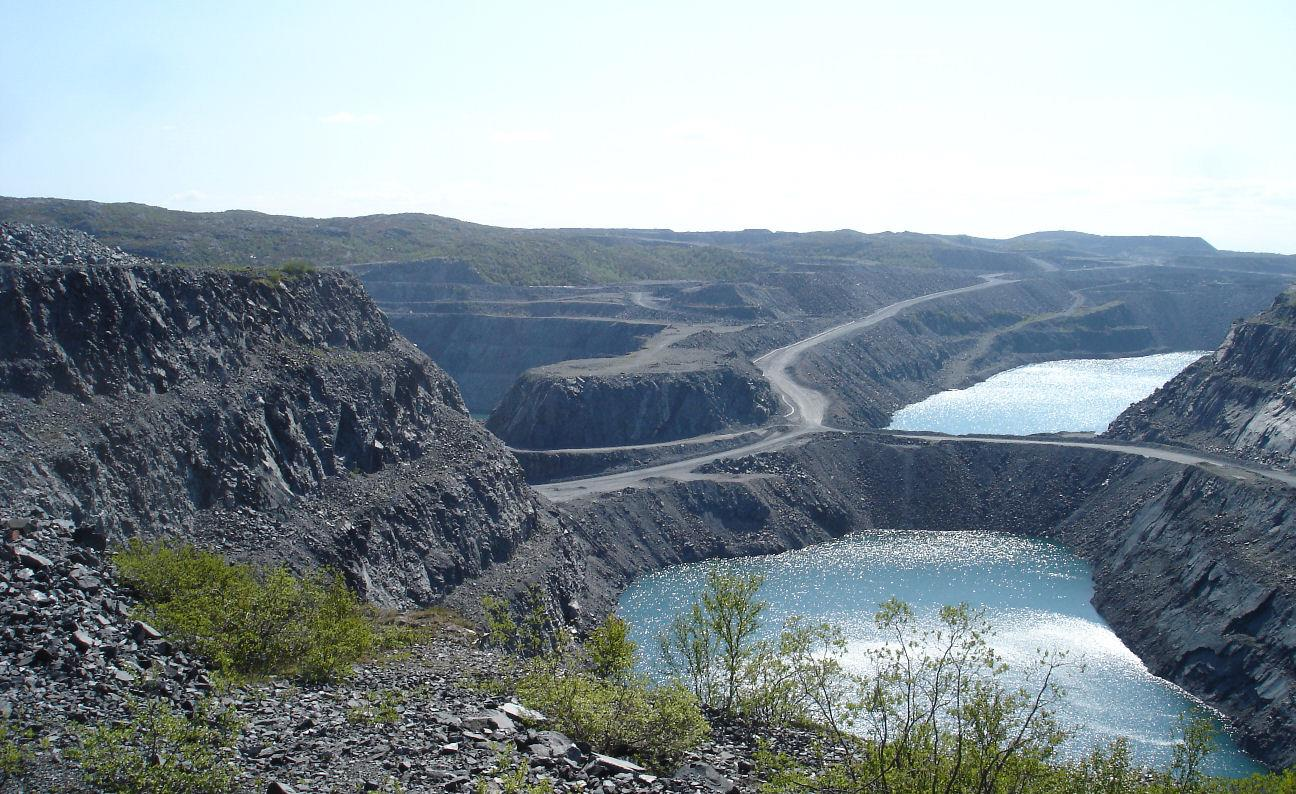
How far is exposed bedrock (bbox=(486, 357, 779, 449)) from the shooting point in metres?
103

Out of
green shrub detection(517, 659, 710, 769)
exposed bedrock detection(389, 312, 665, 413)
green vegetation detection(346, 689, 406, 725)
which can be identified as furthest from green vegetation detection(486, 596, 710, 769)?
exposed bedrock detection(389, 312, 665, 413)

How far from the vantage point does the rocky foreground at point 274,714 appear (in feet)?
64.4

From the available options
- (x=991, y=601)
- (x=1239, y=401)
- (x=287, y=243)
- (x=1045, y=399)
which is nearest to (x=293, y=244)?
(x=287, y=243)

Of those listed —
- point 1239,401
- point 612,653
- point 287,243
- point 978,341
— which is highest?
point 287,243

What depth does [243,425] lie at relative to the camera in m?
53.3

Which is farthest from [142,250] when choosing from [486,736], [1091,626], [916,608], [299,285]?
[486,736]

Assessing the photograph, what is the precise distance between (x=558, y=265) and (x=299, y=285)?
12286 centimetres

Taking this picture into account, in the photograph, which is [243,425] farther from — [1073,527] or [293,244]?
[293,244]

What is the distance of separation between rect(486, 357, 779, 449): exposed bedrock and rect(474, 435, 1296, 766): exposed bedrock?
14051 mm

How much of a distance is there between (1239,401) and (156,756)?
97.1 meters

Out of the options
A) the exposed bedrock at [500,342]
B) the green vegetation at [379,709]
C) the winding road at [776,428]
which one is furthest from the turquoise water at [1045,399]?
the green vegetation at [379,709]

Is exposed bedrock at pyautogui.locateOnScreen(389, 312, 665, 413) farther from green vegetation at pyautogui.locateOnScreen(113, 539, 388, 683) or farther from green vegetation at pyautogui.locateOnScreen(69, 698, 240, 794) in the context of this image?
green vegetation at pyautogui.locateOnScreen(69, 698, 240, 794)

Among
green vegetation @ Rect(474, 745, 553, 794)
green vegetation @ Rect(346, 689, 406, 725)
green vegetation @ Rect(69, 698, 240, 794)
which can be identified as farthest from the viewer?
green vegetation @ Rect(346, 689, 406, 725)

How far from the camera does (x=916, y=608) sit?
2606 inches
